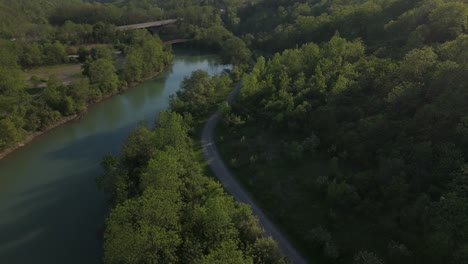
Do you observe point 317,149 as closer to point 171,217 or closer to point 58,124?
point 171,217

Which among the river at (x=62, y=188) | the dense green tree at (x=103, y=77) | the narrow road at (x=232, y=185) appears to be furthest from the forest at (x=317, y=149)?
the river at (x=62, y=188)

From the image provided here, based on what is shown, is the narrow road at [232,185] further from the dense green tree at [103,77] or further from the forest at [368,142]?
the dense green tree at [103,77]

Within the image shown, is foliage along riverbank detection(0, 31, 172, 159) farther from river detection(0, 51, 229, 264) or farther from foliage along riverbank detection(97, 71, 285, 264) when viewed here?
foliage along riverbank detection(97, 71, 285, 264)

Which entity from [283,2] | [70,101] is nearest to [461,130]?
[70,101]

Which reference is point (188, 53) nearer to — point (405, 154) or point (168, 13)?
point (168, 13)

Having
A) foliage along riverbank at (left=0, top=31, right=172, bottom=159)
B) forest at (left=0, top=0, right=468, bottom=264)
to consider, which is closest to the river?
foliage along riverbank at (left=0, top=31, right=172, bottom=159)

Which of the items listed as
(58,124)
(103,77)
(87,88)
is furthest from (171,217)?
(103,77)
